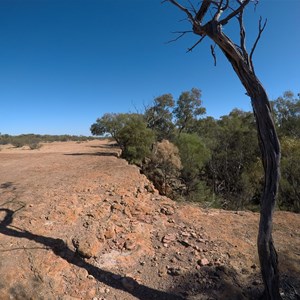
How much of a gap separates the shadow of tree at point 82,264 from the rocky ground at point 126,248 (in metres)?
0.01

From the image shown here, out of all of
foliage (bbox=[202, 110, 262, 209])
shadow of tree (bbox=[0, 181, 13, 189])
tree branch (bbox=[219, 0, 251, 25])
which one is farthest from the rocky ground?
foliage (bbox=[202, 110, 262, 209])

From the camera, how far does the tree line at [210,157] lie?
12977 mm

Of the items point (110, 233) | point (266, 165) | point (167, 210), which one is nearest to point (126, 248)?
point (110, 233)

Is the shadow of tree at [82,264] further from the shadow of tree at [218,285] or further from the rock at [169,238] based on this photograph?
the rock at [169,238]

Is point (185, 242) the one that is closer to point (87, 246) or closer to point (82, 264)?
point (87, 246)

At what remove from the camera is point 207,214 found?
5.94 meters

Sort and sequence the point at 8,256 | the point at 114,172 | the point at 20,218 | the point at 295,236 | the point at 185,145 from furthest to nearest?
the point at 185,145 < the point at 114,172 < the point at 295,236 < the point at 20,218 < the point at 8,256

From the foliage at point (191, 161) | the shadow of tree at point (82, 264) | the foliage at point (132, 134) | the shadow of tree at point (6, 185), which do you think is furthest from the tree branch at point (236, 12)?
the foliage at point (132, 134)

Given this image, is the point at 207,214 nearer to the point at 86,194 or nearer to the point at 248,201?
the point at 86,194

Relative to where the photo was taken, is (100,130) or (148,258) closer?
(148,258)

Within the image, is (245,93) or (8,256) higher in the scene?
(245,93)

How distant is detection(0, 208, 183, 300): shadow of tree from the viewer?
11.1 feet

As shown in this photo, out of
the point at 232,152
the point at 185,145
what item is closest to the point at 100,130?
the point at 185,145

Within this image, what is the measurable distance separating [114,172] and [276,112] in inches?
739
